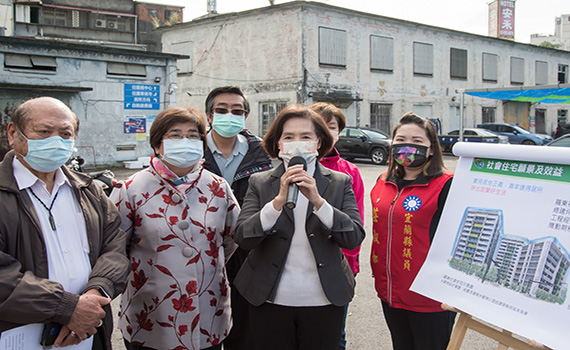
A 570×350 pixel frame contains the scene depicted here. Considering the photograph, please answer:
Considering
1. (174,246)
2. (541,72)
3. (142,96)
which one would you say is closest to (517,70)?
(541,72)

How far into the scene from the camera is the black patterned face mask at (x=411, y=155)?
2867mm

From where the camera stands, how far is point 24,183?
2.13 m

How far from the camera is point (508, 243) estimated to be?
2125mm

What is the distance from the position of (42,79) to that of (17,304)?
16.3 m

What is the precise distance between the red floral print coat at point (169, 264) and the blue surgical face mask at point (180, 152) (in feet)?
0.30

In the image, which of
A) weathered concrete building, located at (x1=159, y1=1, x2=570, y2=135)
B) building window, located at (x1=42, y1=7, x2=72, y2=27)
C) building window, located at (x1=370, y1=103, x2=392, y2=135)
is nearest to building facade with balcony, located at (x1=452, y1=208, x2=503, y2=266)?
weathered concrete building, located at (x1=159, y1=1, x2=570, y2=135)

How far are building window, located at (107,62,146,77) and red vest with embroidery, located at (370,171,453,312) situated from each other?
16367 mm

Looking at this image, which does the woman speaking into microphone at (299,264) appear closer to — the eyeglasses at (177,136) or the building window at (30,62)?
the eyeglasses at (177,136)

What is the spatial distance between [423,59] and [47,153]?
26215mm

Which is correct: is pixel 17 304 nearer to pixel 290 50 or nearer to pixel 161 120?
pixel 161 120

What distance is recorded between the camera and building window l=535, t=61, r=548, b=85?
105ft

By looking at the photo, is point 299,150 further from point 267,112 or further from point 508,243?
point 267,112

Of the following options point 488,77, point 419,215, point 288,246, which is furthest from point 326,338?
point 488,77

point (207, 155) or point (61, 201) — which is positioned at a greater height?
point (207, 155)
